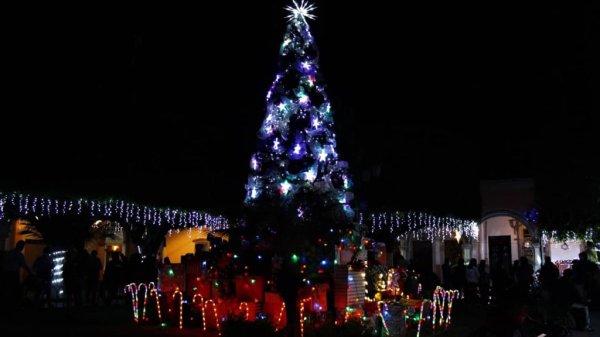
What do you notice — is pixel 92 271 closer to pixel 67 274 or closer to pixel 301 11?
pixel 67 274

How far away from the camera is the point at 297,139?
1170cm

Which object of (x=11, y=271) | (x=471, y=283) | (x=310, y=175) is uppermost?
(x=310, y=175)

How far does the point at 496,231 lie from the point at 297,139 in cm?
1991

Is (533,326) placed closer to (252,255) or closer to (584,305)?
(252,255)

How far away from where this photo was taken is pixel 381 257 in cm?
1334

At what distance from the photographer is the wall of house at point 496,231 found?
2814 cm

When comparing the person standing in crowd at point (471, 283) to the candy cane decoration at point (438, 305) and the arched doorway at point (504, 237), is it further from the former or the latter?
the arched doorway at point (504, 237)

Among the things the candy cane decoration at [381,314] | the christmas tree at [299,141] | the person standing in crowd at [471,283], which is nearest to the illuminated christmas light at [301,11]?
the christmas tree at [299,141]

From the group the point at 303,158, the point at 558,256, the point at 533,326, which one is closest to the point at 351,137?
the point at 303,158

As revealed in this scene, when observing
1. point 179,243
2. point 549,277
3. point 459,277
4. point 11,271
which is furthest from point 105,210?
point 549,277

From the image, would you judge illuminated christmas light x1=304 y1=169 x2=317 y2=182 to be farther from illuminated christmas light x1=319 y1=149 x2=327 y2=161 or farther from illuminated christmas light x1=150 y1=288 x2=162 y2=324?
illuminated christmas light x1=150 y1=288 x2=162 y2=324

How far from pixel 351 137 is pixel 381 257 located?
5.61 meters

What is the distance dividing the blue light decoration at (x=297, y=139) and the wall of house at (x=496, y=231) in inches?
731

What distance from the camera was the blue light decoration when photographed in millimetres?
11734
